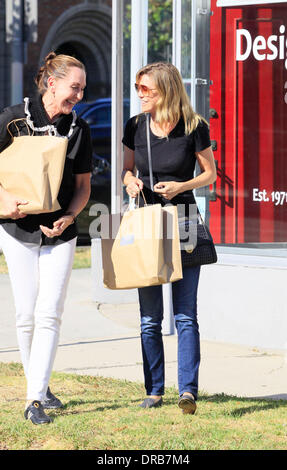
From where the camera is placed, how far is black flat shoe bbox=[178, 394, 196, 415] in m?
5.00

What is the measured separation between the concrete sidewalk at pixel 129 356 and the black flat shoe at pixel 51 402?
931 mm

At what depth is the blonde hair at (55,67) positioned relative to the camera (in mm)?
4805

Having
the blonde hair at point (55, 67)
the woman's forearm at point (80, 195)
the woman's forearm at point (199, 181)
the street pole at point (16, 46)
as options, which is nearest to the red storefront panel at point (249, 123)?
the woman's forearm at point (199, 181)

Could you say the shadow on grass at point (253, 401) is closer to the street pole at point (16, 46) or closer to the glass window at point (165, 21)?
the glass window at point (165, 21)

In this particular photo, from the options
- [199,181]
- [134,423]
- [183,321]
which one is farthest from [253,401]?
[199,181]

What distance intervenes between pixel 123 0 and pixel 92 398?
13.9 ft

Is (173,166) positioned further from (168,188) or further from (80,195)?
(80,195)

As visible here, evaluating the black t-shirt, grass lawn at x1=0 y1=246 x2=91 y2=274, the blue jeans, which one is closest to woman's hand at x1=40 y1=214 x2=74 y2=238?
the black t-shirt

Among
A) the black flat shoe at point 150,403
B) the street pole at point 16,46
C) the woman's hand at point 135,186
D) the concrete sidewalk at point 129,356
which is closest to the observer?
the woman's hand at point 135,186

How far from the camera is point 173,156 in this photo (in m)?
4.96

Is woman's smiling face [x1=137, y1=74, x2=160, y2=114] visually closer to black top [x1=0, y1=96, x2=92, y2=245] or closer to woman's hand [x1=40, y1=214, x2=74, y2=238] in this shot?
black top [x1=0, y1=96, x2=92, y2=245]

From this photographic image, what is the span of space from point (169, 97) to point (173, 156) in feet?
1.01

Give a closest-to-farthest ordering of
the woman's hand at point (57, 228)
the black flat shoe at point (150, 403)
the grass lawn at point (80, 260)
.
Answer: the woman's hand at point (57, 228) < the black flat shoe at point (150, 403) < the grass lawn at point (80, 260)
